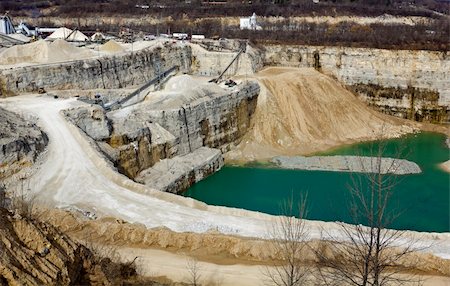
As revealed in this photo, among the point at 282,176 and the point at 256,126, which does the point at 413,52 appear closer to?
the point at 256,126

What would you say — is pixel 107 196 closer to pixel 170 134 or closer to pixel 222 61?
pixel 170 134

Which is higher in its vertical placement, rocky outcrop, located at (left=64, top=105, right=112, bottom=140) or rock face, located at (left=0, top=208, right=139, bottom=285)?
rock face, located at (left=0, top=208, right=139, bottom=285)

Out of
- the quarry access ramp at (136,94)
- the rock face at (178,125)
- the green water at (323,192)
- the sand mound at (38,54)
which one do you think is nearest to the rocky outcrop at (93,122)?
the rock face at (178,125)

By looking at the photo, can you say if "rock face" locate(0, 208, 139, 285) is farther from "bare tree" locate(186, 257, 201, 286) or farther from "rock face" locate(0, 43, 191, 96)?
"rock face" locate(0, 43, 191, 96)

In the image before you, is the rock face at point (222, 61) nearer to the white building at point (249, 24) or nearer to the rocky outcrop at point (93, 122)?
the white building at point (249, 24)

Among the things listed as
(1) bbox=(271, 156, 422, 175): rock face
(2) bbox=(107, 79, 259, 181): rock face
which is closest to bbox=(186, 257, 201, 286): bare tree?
(2) bbox=(107, 79, 259, 181): rock face

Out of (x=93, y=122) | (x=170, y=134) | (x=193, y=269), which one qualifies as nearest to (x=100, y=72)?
(x=170, y=134)
